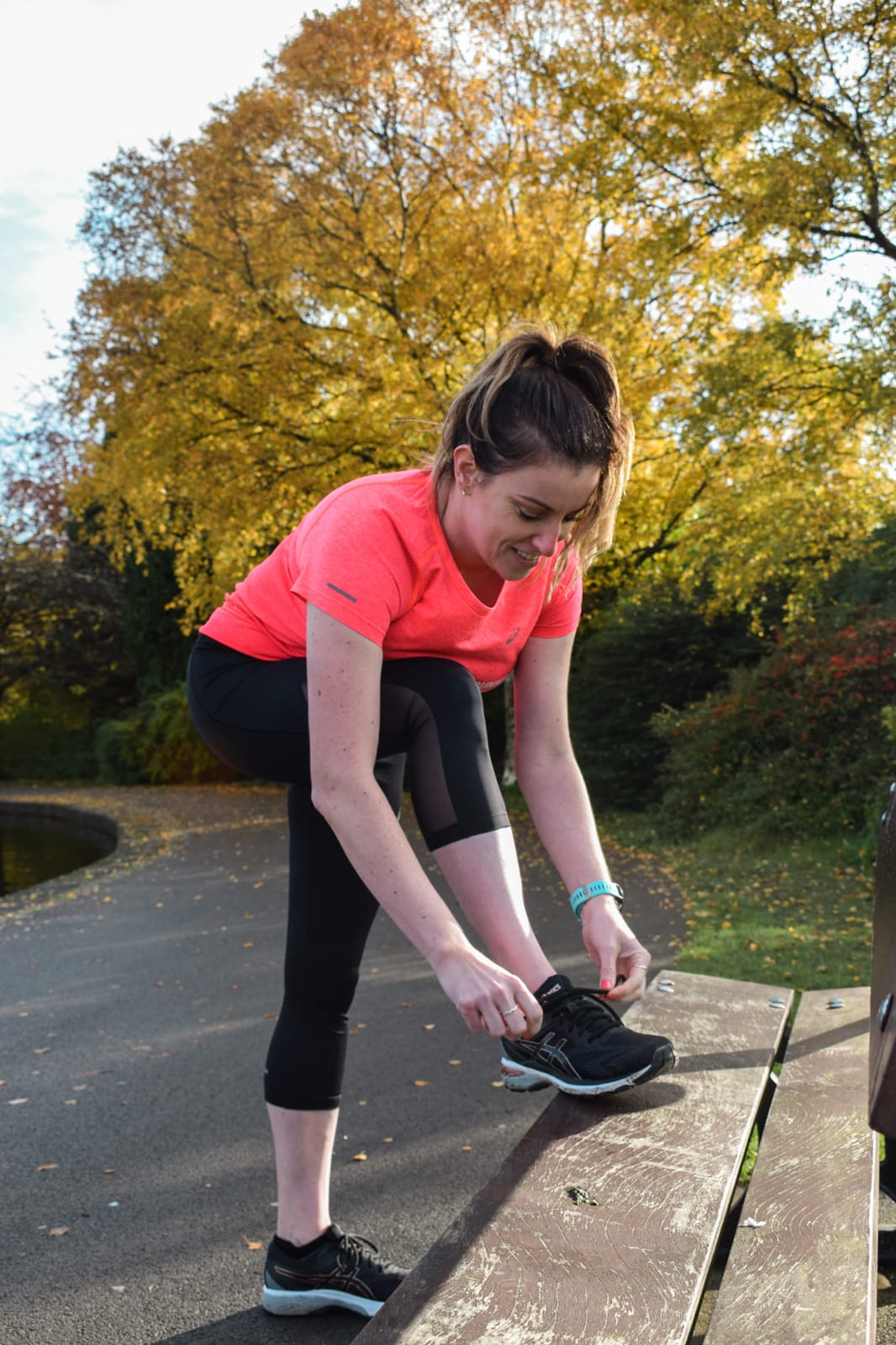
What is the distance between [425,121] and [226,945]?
10.5 meters

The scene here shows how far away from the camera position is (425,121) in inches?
537

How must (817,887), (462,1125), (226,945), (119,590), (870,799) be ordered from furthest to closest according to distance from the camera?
(119,590)
(870,799)
(817,887)
(226,945)
(462,1125)

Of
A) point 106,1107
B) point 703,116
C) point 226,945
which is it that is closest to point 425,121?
point 703,116

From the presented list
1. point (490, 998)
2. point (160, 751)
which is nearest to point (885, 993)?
point (490, 998)

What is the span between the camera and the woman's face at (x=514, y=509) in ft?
6.97

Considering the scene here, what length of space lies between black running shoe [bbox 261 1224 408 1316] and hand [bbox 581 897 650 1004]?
82 centimetres

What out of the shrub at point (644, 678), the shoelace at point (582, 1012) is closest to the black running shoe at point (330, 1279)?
the shoelace at point (582, 1012)

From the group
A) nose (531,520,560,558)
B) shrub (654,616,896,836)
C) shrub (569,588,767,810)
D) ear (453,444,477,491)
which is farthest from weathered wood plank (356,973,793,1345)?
shrub (569,588,767,810)

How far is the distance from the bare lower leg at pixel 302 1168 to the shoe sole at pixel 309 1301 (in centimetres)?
12

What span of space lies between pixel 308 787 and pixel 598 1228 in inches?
40.4

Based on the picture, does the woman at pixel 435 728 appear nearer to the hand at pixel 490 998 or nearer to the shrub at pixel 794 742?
the hand at pixel 490 998

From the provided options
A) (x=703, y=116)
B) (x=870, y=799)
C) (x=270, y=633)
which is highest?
(x=703, y=116)

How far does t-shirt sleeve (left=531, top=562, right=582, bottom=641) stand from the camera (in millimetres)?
2555

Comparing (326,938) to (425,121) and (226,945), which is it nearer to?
(226,945)
